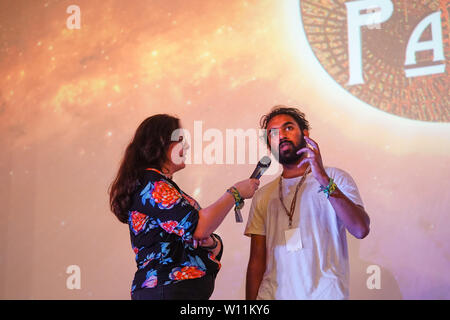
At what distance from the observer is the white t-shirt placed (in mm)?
1921

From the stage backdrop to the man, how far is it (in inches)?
20.3

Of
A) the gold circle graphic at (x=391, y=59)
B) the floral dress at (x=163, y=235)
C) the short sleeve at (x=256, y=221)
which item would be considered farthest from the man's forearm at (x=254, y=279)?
the gold circle graphic at (x=391, y=59)

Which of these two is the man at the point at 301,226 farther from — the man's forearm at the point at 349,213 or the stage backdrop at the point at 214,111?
the stage backdrop at the point at 214,111

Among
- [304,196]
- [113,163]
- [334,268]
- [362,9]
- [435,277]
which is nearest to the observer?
[334,268]

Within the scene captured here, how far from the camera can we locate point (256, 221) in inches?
85.8

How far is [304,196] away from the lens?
2096mm

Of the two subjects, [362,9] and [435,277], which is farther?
[362,9]

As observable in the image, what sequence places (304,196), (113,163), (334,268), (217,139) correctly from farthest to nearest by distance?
1. (113,163)
2. (217,139)
3. (304,196)
4. (334,268)

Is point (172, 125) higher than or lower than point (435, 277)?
higher

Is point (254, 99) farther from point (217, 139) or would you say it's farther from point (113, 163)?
point (113, 163)

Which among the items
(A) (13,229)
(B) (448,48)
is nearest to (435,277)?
(B) (448,48)

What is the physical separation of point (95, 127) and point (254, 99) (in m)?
1.06

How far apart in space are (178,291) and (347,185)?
789mm
